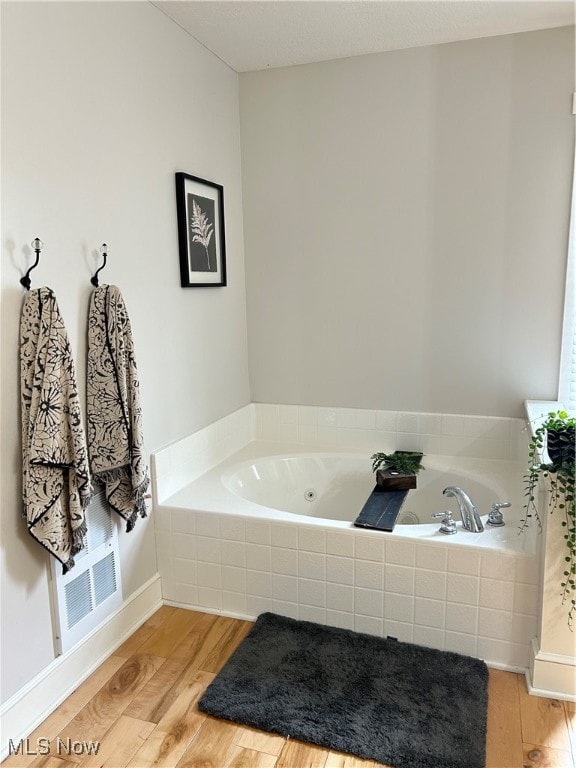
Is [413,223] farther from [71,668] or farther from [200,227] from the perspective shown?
[71,668]

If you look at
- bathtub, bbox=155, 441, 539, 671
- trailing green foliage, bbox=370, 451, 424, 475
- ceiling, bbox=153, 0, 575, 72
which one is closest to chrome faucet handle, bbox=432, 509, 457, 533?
bathtub, bbox=155, 441, 539, 671


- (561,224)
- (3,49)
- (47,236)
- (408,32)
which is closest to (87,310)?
(47,236)

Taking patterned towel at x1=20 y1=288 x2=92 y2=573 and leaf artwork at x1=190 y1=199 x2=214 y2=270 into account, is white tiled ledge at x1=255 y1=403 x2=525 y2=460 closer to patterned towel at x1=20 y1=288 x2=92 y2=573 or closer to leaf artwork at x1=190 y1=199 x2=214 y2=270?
leaf artwork at x1=190 y1=199 x2=214 y2=270

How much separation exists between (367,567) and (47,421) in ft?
4.21

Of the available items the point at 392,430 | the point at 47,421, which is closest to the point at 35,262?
the point at 47,421

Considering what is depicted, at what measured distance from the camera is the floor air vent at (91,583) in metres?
1.97

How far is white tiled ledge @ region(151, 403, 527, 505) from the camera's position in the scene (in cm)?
281

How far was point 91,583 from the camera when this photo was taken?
Result: 213cm

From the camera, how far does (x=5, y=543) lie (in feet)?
5.71

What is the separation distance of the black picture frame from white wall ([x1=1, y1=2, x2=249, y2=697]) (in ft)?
0.17

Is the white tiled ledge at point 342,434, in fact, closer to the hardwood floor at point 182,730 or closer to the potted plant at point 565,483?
the hardwood floor at point 182,730

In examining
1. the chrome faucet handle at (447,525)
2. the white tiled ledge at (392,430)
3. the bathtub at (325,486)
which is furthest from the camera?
the white tiled ledge at (392,430)

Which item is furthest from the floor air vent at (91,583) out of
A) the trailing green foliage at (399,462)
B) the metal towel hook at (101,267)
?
the trailing green foliage at (399,462)

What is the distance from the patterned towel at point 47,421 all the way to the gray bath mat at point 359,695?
0.81 m
